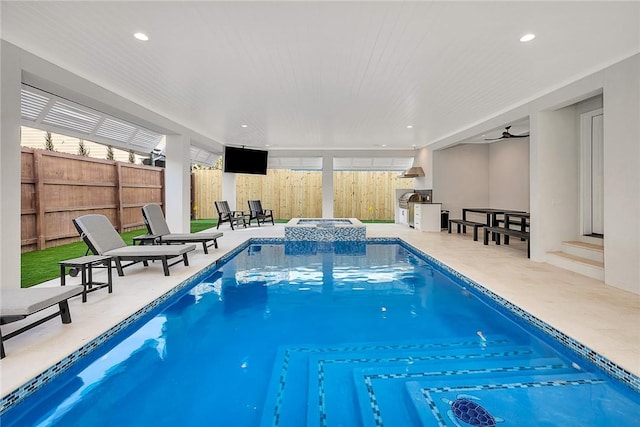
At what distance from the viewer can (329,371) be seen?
2.62m

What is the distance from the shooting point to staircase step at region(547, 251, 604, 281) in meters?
4.71

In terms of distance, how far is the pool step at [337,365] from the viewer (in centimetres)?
213

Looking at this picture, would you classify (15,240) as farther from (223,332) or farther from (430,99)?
(430,99)

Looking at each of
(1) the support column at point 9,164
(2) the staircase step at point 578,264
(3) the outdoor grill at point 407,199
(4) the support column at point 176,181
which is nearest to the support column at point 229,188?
(4) the support column at point 176,181

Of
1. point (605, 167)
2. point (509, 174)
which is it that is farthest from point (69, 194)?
point (509, 174)

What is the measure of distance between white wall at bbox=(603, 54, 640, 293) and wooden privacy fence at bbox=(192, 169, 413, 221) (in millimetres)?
10529

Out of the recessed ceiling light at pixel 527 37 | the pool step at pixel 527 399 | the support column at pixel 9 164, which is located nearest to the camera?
the pool step at pixel 527 399

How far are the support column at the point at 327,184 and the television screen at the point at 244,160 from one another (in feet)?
7.14

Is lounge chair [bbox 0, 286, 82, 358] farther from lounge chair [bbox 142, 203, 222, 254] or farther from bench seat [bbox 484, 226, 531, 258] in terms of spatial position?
bench seat [bbox 484, 226, 531, 258]

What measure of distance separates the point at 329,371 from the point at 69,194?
798cm

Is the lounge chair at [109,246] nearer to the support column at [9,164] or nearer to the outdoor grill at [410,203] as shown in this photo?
the support column at [9,164]

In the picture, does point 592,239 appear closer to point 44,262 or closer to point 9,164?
point 9,164

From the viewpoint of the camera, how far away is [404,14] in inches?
126

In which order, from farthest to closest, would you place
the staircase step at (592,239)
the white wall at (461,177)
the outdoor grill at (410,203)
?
1. the outdoor grill at (410,203)
2. the white wall at (461,177)
3. the staircase step at (592,239)
